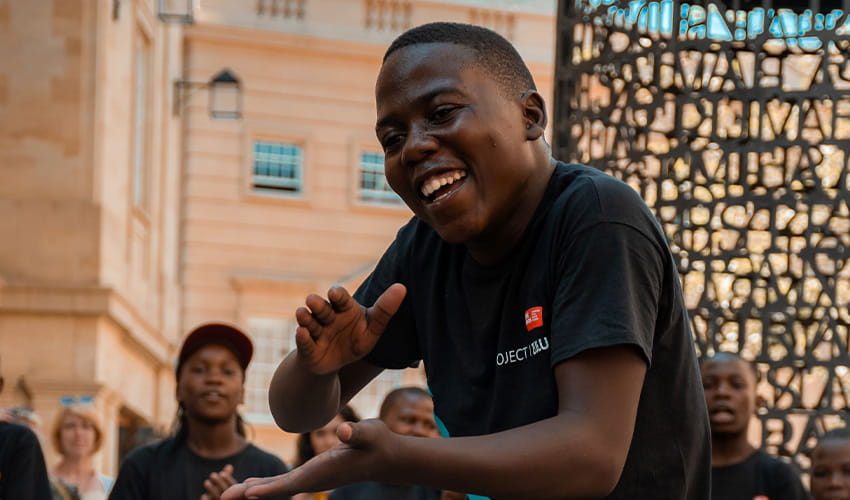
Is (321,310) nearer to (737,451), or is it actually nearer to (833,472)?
(737,451)

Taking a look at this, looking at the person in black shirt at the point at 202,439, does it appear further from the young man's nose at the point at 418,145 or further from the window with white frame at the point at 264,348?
the window with white frame at the point at 264,348

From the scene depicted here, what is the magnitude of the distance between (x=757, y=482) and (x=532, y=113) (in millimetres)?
4244

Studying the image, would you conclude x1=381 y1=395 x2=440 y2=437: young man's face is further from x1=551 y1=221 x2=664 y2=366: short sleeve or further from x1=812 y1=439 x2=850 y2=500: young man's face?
x1=551 y1=221 x2=664 y2=366: short sleeve

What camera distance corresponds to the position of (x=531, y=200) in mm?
2824

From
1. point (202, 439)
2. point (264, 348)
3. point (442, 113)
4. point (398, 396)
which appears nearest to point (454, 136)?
point (442, 113)

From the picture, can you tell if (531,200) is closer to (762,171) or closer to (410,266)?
(410,266)

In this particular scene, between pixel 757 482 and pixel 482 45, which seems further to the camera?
pixel 757 482

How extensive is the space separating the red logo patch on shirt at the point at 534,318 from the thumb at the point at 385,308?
0.21 meters

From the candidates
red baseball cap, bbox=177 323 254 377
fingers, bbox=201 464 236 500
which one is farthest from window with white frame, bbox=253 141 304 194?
fingers, bbox=201 464 236 500

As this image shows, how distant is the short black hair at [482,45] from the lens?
9.05ft

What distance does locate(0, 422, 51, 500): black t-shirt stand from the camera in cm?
599

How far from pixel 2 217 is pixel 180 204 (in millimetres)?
8219

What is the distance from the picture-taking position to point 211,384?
6.98m

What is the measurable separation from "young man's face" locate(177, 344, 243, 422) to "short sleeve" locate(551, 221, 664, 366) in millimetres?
4357
